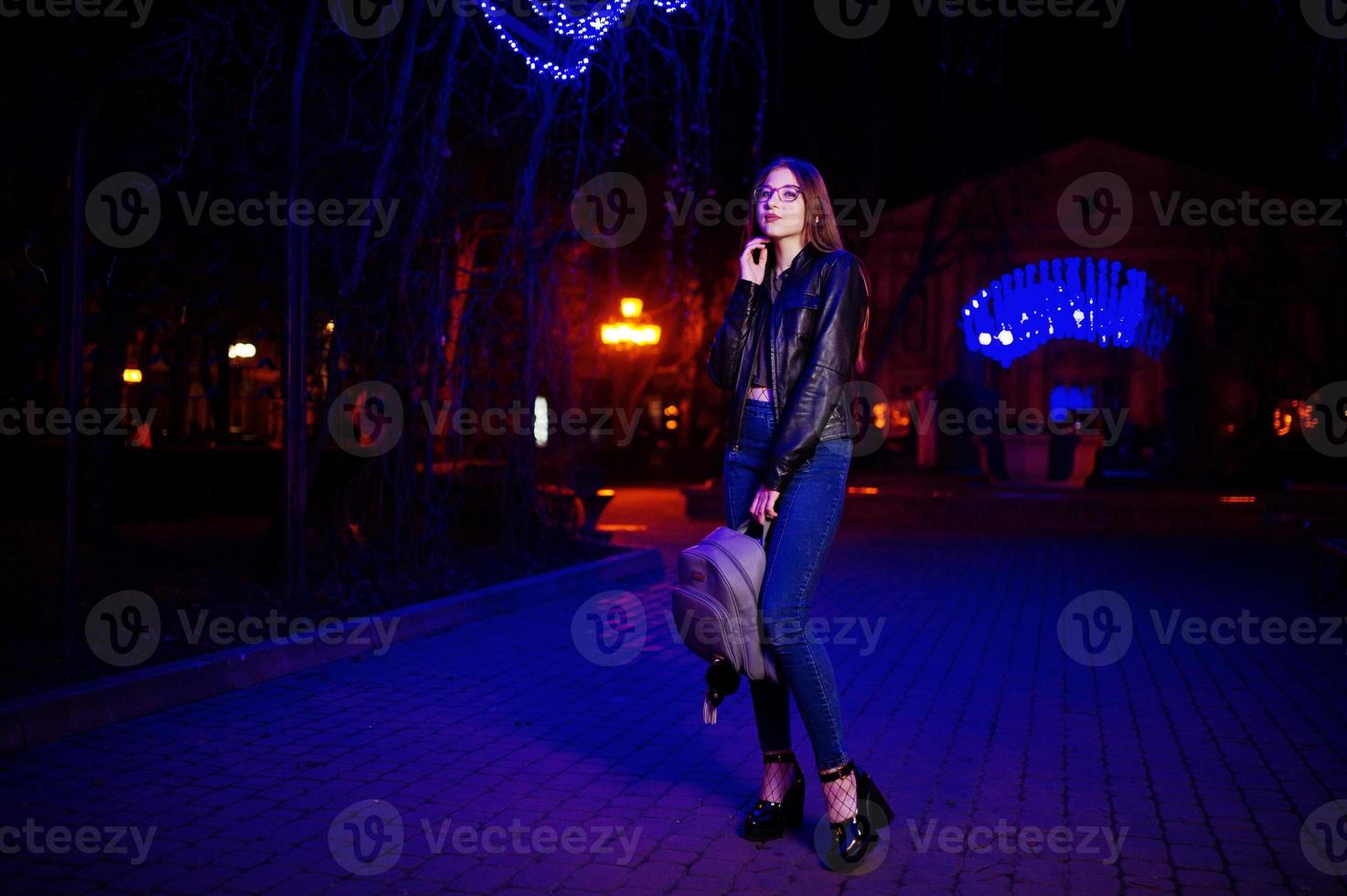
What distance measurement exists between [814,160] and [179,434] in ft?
52.9

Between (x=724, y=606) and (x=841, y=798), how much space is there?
0.76 meters

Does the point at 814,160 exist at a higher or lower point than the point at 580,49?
higher

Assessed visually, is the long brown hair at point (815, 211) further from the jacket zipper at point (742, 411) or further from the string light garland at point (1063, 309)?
the string light garland at point (1063, 309)

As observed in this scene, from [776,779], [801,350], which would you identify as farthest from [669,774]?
[801,350]

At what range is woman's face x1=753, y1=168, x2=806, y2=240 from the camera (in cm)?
423

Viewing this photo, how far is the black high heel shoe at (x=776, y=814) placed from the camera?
4152 mm

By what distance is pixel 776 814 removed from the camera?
4.17 metres

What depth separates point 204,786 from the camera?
15.8 ft

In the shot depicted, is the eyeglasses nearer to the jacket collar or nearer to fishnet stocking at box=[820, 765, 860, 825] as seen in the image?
the jacket collar

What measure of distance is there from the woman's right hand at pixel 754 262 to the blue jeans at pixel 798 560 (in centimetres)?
50

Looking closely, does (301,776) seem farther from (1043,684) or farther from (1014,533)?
(1014,533)

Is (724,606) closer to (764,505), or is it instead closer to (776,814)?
(764,505)

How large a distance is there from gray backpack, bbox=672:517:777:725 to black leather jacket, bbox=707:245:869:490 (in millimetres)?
257

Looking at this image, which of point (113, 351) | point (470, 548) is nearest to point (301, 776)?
point (470, 548)
